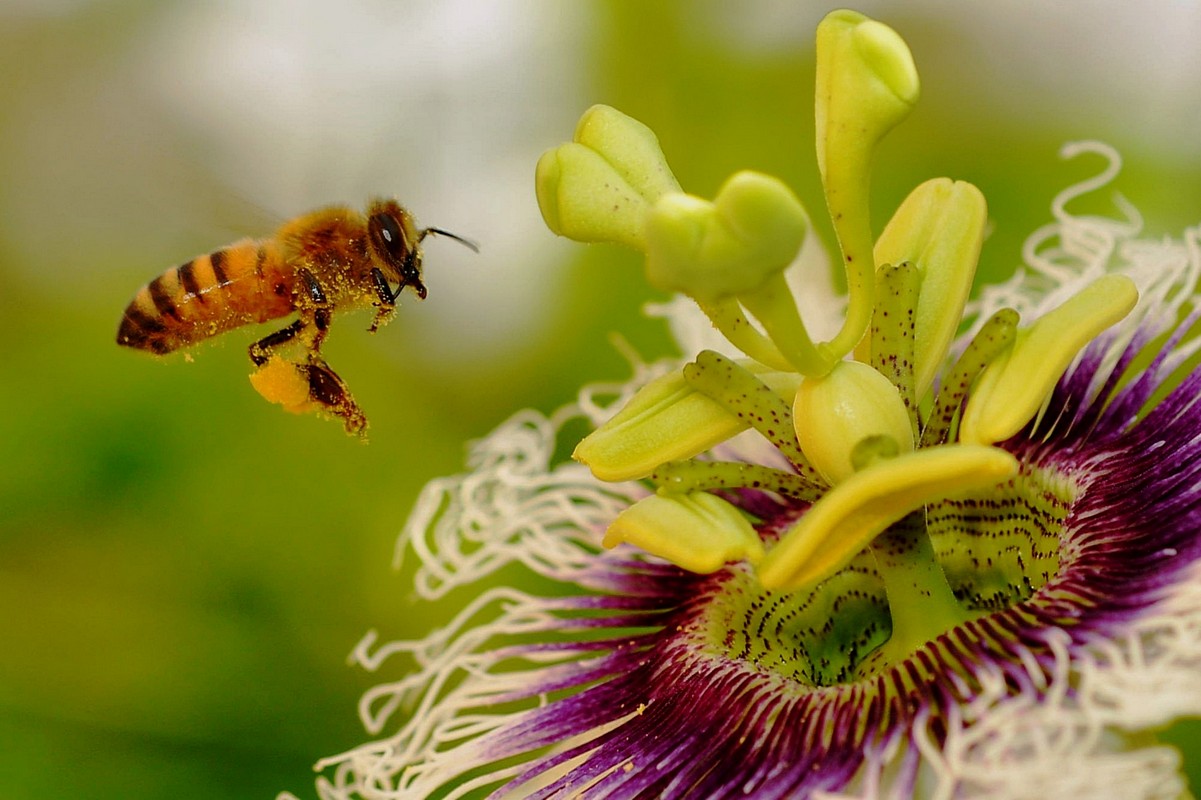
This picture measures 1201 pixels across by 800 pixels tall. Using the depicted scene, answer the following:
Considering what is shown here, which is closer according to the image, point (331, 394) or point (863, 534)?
point (863, 534)

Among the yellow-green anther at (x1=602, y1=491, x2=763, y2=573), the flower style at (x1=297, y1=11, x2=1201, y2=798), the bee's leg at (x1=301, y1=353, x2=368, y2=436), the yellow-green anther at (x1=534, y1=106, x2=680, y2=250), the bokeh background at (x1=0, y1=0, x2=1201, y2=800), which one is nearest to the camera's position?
the flower style at (x1=297, y1=11, x2=1201, y2=798)

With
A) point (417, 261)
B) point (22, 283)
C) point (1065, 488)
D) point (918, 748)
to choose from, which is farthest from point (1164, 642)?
point (22, 283)

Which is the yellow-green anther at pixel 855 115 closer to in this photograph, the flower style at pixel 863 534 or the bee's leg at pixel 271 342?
the flower style at pixel 863 534

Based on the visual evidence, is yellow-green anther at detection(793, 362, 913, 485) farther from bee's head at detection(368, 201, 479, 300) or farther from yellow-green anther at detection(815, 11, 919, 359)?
bee's head at detection(368, 201, 479, 300)

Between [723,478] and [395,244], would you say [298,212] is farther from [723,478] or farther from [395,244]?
[723,478]

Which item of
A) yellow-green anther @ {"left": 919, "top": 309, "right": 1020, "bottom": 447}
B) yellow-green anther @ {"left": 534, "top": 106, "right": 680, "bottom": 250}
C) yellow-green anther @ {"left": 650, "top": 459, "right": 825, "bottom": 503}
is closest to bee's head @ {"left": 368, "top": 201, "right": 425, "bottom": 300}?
yellow-green anther @ {"left": 534, "top": 106, "right": 680, "bottom": 250}

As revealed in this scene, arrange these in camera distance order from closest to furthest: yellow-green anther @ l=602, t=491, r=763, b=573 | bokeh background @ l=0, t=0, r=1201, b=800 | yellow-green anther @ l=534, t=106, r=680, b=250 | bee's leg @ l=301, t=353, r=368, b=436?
yellow-green anther @ l=602, t=491, r=763, b=573 < yellow-green anther @ l=534, t=106, r=680, b=250 < bee's leg @ l=301, t=353, r=368, b=436 < bokeh background @ l=0, t=0, r=1201, b=800

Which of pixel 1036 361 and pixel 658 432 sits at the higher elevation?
pixel 658 432

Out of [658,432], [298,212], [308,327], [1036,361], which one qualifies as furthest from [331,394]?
[1036,361]

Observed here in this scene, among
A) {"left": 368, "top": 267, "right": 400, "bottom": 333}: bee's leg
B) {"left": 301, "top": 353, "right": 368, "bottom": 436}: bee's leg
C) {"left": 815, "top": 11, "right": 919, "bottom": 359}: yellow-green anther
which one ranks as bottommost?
{"left": 815, "top": 11, "right": 919, "bottom": 359}: yellow-green anther
